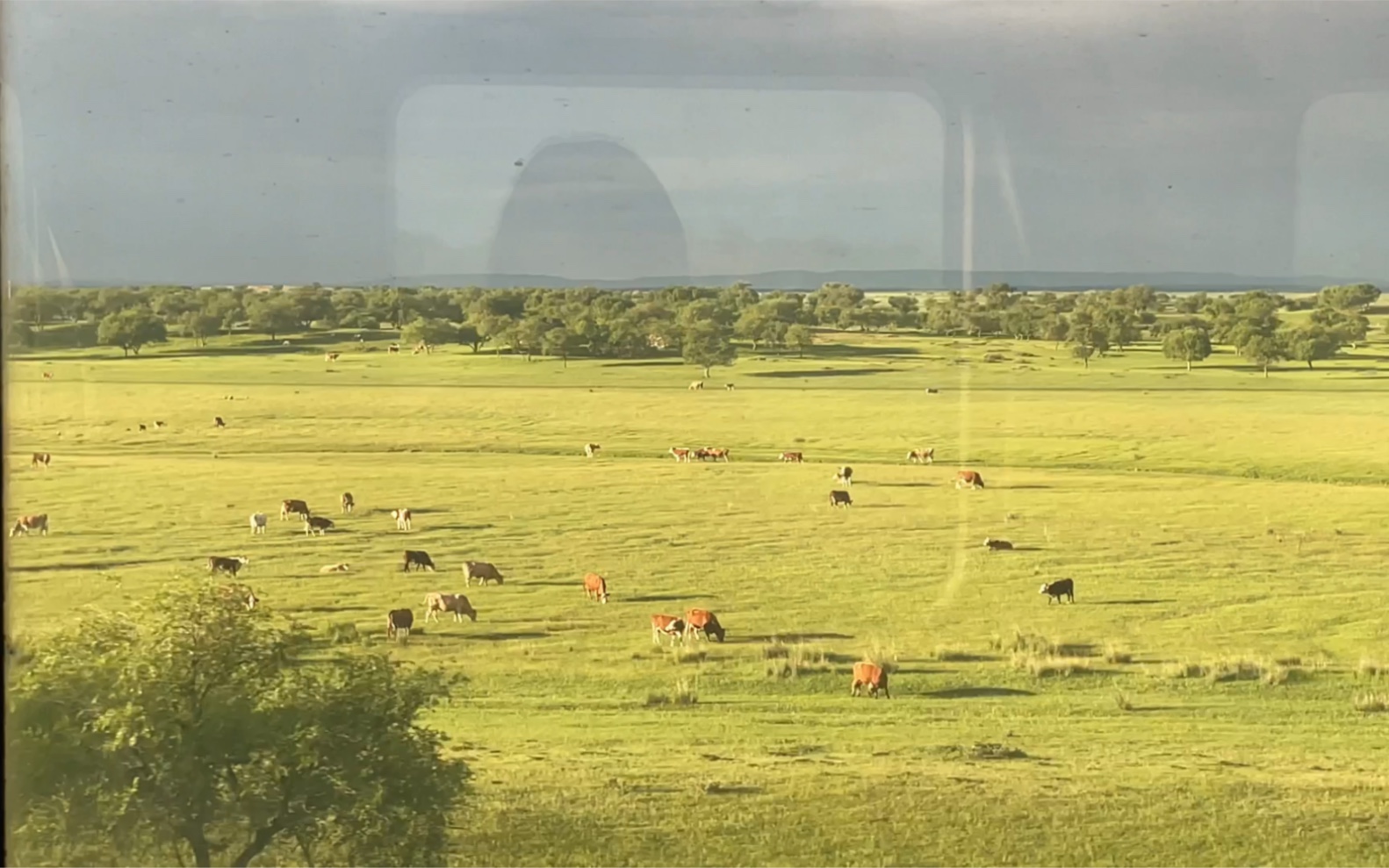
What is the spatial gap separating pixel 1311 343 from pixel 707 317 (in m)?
1.58

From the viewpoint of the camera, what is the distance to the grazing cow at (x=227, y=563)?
2.82m

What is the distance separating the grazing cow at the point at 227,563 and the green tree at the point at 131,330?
53cm

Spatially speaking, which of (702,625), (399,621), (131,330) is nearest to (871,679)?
(702,625)

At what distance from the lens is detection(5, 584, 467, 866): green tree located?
2.50m

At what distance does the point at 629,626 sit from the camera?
9.72 ft

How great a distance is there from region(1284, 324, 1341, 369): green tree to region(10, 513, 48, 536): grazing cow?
120 inches

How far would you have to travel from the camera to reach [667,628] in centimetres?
297

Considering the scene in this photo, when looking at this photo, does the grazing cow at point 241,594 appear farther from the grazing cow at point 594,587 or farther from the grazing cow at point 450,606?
the grazing cow at point 594,587

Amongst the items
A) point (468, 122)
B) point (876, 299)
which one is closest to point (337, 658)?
point (468, 122)

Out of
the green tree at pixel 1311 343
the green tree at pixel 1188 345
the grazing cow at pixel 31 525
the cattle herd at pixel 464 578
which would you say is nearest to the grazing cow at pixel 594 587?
the cattle herd at pixel 464 578

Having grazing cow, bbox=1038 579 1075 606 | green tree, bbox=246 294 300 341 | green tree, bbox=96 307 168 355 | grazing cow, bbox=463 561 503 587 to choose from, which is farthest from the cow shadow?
green tree, bbox=96 307 168 355

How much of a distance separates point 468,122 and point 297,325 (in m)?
0.68

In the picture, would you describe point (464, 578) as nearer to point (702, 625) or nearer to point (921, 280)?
point (702, 625)

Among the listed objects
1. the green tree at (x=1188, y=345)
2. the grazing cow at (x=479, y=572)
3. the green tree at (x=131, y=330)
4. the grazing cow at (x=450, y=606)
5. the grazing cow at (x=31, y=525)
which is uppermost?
the green tree at (x=131, y=330)
